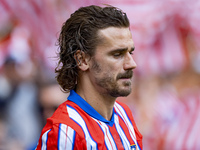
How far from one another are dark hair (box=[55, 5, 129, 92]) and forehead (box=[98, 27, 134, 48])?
26 mm

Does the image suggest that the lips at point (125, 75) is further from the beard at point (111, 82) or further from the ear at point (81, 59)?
the ear at point (81, 59)

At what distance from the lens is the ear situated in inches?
84.8

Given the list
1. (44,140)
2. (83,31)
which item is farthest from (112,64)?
(44,140)

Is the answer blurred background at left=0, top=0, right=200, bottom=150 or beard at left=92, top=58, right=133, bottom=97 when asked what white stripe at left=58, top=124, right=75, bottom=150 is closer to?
beard at left=92, top=58, right=133, bottom=97

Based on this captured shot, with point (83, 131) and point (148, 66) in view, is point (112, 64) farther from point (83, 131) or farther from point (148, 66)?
point (148, 66)

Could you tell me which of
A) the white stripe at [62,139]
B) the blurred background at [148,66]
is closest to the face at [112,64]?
the white stripe at [62,139]

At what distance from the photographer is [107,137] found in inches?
82.1

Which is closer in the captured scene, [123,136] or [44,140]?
[44,140]

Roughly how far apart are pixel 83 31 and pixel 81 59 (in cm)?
17

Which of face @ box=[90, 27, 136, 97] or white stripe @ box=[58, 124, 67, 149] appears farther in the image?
face @ box=[90, 27, 136, 97]

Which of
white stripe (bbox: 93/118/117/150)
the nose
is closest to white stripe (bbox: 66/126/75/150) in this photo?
white stripe (bbox: 93/118/117/150)

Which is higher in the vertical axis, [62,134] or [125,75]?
[125,75]

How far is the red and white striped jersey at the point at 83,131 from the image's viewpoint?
6.27 feet

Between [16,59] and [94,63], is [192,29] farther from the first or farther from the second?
[94,63]
